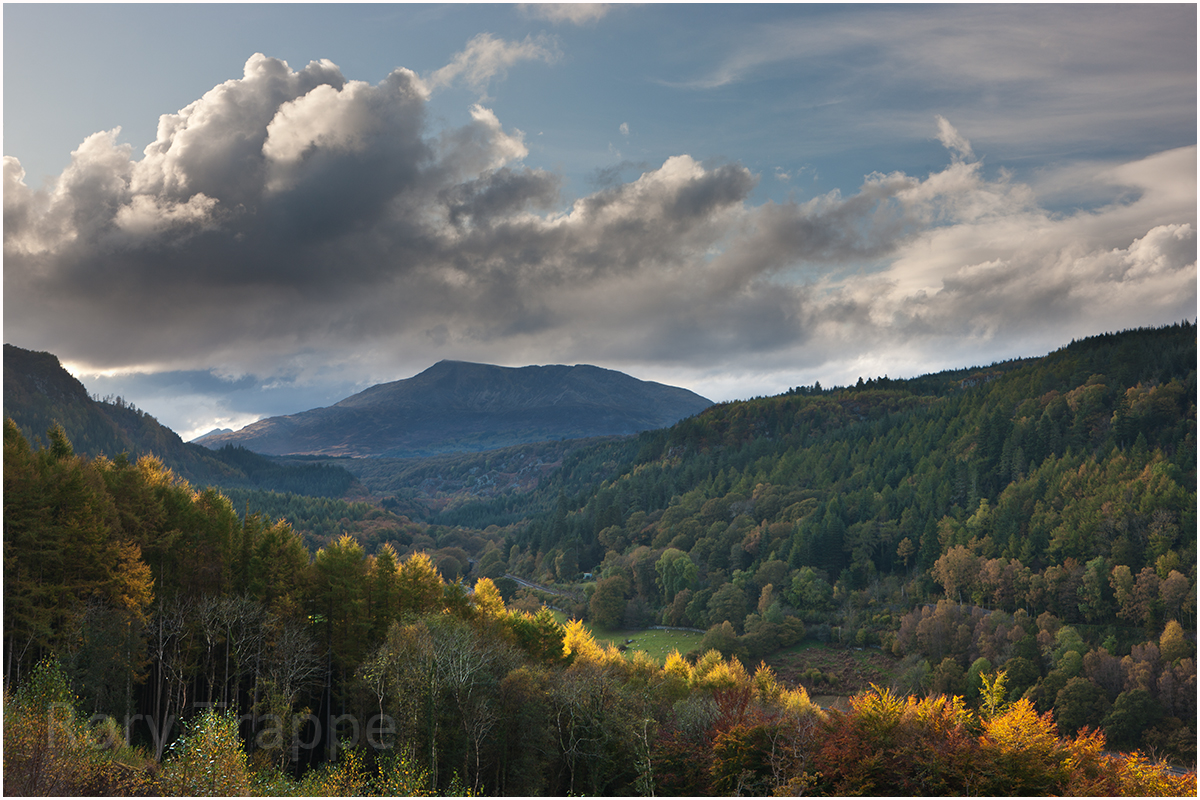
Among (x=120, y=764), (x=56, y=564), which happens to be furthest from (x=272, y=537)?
(x=120, y=764)

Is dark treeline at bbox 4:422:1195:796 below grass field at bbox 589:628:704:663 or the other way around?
the other way around

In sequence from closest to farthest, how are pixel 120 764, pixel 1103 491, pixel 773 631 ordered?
pixel 120 764 < pixel 773 631 < pixel 1103 491

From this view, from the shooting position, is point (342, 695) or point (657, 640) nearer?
point (342, 695)

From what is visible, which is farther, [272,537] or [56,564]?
[272,537]

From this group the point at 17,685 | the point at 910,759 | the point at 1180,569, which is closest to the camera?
the point at 17,685

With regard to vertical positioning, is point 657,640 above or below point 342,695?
below

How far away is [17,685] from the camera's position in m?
47.1

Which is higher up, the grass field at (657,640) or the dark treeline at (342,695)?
the dark treeline at (342,695)

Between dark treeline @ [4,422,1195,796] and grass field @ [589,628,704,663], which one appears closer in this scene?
dark treeline @ [4,422,1195,796]

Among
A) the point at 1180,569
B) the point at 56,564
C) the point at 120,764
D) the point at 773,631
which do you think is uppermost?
the point at 56,564

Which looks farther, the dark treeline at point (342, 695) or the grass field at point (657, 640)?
the grass field at point (657, 640)

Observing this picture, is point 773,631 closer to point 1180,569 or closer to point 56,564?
point 1180,569

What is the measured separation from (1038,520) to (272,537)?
19217 centimetres

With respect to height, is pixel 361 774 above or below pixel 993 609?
above
